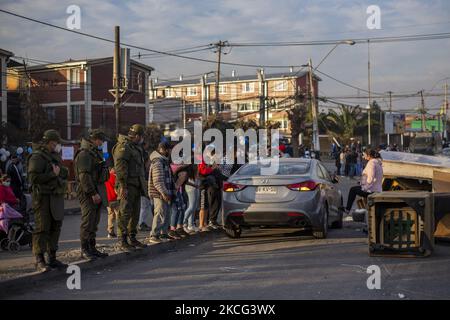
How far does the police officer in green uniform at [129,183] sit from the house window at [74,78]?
3847 centimetres

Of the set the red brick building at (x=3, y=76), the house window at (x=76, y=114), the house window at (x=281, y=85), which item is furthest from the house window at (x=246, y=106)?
the red brick building at (x=3, y=76)

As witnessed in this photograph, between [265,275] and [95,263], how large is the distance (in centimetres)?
253

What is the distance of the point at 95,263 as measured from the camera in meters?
8.46

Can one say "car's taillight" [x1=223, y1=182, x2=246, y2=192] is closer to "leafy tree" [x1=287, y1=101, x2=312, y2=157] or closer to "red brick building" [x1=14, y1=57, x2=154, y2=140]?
"leafy tree" [x1=287, y1=101, x2=312, y2=157]

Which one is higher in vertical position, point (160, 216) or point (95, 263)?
point (160, 216)

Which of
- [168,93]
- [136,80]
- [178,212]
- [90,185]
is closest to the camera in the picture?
[90,185]

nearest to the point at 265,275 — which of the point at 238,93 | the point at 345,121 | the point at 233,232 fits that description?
the point at 233,232

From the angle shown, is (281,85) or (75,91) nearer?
(75,91)

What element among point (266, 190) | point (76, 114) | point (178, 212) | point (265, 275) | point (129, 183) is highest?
point (76, 114)

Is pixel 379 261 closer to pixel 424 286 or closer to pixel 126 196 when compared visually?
pixel 424 286

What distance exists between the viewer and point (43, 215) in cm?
759

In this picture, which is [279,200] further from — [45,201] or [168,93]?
[168,93]

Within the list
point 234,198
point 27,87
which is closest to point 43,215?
point 234,198
